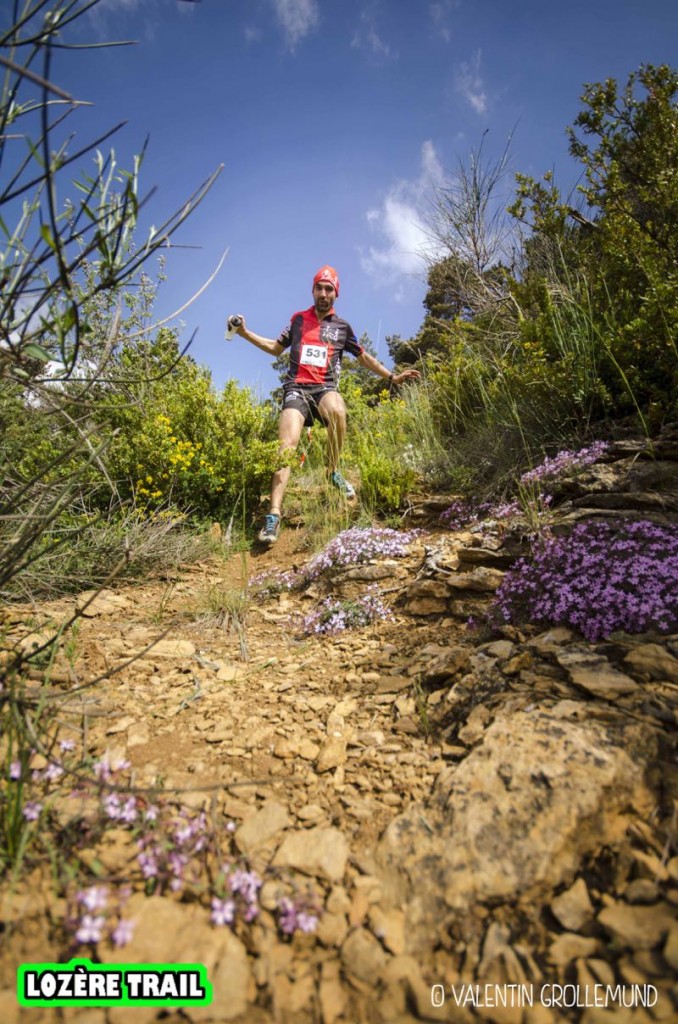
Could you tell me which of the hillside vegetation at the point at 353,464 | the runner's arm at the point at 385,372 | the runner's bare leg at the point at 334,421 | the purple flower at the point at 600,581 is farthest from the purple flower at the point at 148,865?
the runner's arm at the point at 385,372

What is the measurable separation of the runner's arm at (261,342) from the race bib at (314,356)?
15.8 inches

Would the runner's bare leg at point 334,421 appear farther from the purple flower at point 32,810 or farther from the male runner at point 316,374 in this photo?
the purple flower at point 32,810

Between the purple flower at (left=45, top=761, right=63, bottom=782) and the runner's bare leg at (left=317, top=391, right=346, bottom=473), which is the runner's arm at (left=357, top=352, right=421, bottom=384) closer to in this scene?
the runner's bare leg at (left=317, top=391, right=346, bottom=473)

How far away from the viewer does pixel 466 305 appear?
5695 mm

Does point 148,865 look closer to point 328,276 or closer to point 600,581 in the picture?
point 600,581

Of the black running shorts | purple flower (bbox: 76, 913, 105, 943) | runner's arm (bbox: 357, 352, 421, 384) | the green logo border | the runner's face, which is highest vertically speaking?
the runner's face

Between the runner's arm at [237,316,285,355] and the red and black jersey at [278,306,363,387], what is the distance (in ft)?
0.27

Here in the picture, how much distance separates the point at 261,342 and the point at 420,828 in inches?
195

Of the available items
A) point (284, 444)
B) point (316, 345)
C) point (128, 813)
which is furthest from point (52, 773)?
point (316, 345)

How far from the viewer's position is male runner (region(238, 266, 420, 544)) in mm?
4492

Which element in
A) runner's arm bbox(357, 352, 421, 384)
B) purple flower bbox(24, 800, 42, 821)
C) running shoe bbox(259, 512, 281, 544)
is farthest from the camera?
runner's arm bbox(357, 352, 421, 384)

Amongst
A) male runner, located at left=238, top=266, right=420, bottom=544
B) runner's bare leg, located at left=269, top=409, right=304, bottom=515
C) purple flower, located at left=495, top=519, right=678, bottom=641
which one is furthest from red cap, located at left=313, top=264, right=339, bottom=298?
purple flower, located at left=495, top=519, right=678, bottom=641

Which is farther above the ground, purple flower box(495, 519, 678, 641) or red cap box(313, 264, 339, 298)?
red cap box(313, 264, 339, 298)

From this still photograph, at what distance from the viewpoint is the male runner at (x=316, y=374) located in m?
4.49
